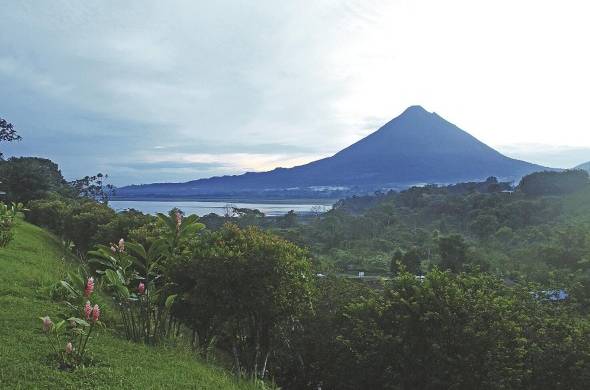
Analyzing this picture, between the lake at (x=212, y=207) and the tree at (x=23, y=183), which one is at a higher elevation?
the tree at (x=23, y=183)

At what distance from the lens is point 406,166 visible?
17112 centimetres

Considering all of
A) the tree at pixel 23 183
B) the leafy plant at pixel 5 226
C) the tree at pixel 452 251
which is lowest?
the tree at pixel 452 251

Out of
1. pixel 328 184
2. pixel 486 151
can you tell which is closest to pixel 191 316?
pixel 328 184

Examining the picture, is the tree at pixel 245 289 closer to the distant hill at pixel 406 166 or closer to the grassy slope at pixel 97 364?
the grassy slope at pixel 97 364

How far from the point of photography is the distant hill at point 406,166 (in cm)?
16188

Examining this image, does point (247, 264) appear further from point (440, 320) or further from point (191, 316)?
point (440, 320)

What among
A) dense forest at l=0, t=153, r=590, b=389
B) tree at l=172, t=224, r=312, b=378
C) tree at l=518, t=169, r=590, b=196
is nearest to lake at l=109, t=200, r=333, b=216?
tree at l=518, t=169, r=590, b=196

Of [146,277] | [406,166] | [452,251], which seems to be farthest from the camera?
[406,166]

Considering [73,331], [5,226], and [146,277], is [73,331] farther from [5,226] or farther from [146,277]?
[5,226]

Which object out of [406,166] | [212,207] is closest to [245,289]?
[212,207]

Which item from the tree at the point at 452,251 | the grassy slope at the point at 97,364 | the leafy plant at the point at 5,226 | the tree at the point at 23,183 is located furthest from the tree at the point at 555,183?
the grassy slope at the point at 97,364

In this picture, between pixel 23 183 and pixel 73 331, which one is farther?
pixel 23 183

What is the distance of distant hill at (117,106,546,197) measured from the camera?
162 metres

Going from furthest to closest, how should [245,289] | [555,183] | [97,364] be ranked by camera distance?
[555,183]
[245,289]
[97,364]
